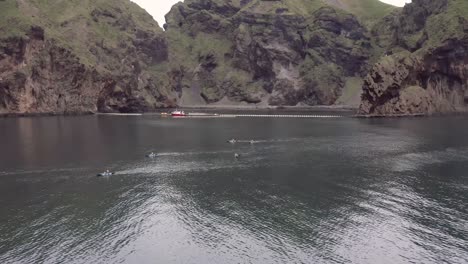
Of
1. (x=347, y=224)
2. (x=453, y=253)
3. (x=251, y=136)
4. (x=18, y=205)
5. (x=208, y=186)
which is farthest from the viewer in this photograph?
(x=251, y=136)

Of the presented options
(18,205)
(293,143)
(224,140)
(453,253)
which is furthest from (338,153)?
(18,205)

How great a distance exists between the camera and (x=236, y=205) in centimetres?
7800

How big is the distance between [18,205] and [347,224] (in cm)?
5523

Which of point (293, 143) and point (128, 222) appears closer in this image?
point (128, 222)

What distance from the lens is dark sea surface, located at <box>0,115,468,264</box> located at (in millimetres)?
59000

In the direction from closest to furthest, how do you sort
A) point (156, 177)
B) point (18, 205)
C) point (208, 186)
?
1. point (18, 205)
2. point (208, 186)
3. point (156, 177)

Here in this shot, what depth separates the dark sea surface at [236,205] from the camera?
59000mm

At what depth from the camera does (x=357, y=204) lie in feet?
257

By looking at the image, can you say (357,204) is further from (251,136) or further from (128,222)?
(251,136)

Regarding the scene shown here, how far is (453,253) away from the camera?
57.0m

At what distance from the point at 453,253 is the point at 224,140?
113599mm

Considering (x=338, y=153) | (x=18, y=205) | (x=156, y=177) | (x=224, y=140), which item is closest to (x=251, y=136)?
(x=224, y=140)

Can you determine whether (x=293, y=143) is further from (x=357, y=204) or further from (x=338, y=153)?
(x=357, y=204)

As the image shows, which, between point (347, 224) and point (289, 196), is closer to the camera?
point (347, 224)
